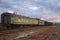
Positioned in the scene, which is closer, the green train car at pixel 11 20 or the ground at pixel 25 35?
the ground at pixel 25 35

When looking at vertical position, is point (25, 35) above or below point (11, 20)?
below

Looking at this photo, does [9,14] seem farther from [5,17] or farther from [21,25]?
[21,25]

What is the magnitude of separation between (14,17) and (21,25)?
10.7ft

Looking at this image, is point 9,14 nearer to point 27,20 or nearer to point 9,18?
point 9,18

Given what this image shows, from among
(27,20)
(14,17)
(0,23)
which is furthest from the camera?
(27,20)

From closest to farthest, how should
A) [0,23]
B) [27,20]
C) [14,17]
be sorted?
[14,17] < [0,23] < [27,20]

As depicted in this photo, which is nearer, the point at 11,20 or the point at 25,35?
the point at 25,35

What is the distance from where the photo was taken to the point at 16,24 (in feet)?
72.6

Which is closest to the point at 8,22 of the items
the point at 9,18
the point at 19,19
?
the point at 9,18

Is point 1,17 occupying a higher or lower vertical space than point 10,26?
higher

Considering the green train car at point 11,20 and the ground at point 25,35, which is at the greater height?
the green train car at point 11,20

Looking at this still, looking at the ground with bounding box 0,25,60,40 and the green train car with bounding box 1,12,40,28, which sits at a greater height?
the green train car with bounding box 1,12,40,28

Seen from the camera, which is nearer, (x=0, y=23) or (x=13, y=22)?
(x=13, y=22)

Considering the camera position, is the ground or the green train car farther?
the green train car
